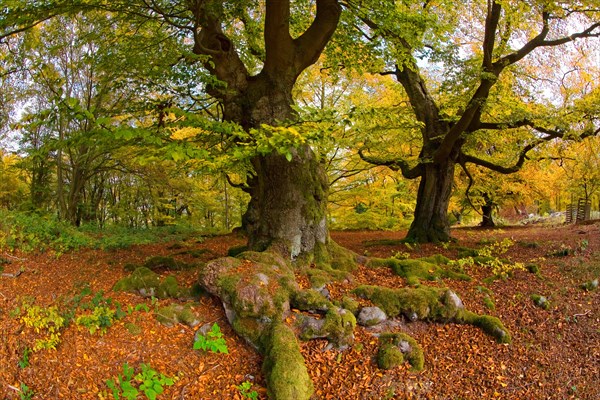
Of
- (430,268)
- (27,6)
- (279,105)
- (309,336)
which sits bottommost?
(309,336)

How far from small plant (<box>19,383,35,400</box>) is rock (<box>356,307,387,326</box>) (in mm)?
3230

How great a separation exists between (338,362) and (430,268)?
3364mm

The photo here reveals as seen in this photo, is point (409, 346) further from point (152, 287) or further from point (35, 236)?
point (35, 236)

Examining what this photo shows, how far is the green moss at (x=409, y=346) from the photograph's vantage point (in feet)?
13.1

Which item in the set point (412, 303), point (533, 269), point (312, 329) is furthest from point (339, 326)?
point (533, 269)

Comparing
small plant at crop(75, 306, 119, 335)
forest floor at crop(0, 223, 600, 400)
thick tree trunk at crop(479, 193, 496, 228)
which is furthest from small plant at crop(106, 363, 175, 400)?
thick tree trunk at crop(479, 193, 496, 228)

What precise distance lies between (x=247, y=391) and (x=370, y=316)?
1.76m

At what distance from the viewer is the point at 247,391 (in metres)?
3.45

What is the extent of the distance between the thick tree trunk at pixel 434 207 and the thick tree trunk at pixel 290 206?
5.13 meters

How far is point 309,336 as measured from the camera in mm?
4082

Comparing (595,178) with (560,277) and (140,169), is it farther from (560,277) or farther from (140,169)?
(140,169)

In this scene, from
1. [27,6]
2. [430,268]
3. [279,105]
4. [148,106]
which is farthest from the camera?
[430,268]

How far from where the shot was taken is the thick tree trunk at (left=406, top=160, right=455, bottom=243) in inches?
404

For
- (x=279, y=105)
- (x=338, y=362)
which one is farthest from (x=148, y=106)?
(x=338, y=362)
